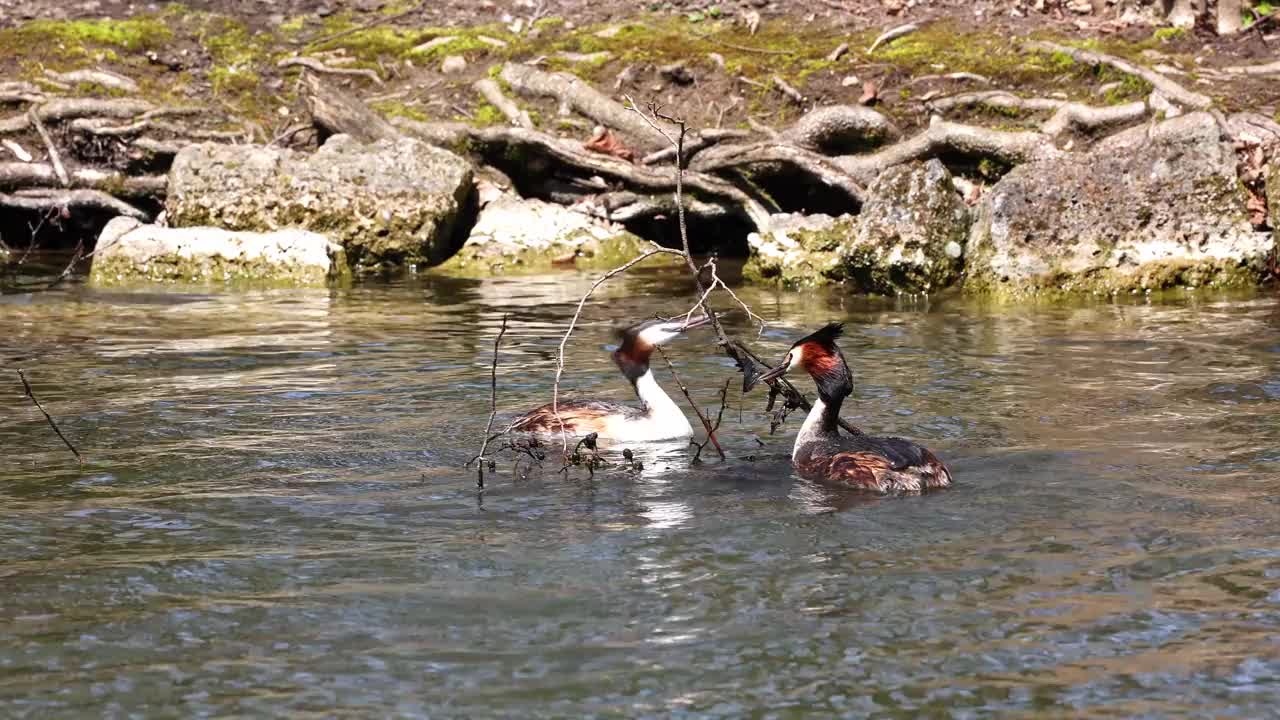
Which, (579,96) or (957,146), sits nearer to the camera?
(957,146)

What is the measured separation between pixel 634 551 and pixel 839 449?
1.68 metres

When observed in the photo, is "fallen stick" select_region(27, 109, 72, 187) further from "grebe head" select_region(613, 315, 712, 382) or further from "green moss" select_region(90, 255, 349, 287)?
"grebe head" select_region(613, 315, 712, 382)

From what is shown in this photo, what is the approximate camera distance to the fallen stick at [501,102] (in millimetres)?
19469

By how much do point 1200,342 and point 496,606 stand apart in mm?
7773

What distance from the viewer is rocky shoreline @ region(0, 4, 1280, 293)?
15.1 m

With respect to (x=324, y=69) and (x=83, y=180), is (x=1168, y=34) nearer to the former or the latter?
(x=324, y=69)

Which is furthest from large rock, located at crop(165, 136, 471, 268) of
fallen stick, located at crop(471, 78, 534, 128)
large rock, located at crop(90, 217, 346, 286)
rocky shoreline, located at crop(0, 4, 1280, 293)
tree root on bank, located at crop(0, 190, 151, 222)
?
fallen stick, located at crop(471, 78, 534, 128)

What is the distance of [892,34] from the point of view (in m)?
20.0

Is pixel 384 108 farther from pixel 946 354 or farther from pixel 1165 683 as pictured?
pixel 1165 683

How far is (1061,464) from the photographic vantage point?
26.4ft

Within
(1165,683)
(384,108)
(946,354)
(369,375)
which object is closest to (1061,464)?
(1165,683)

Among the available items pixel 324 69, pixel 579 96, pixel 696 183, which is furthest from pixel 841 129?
pixel 324 69

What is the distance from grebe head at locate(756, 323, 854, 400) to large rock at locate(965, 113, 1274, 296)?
281 inches

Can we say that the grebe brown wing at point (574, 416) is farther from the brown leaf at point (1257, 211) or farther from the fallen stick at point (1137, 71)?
the fallen stick at point (1137, 71)
